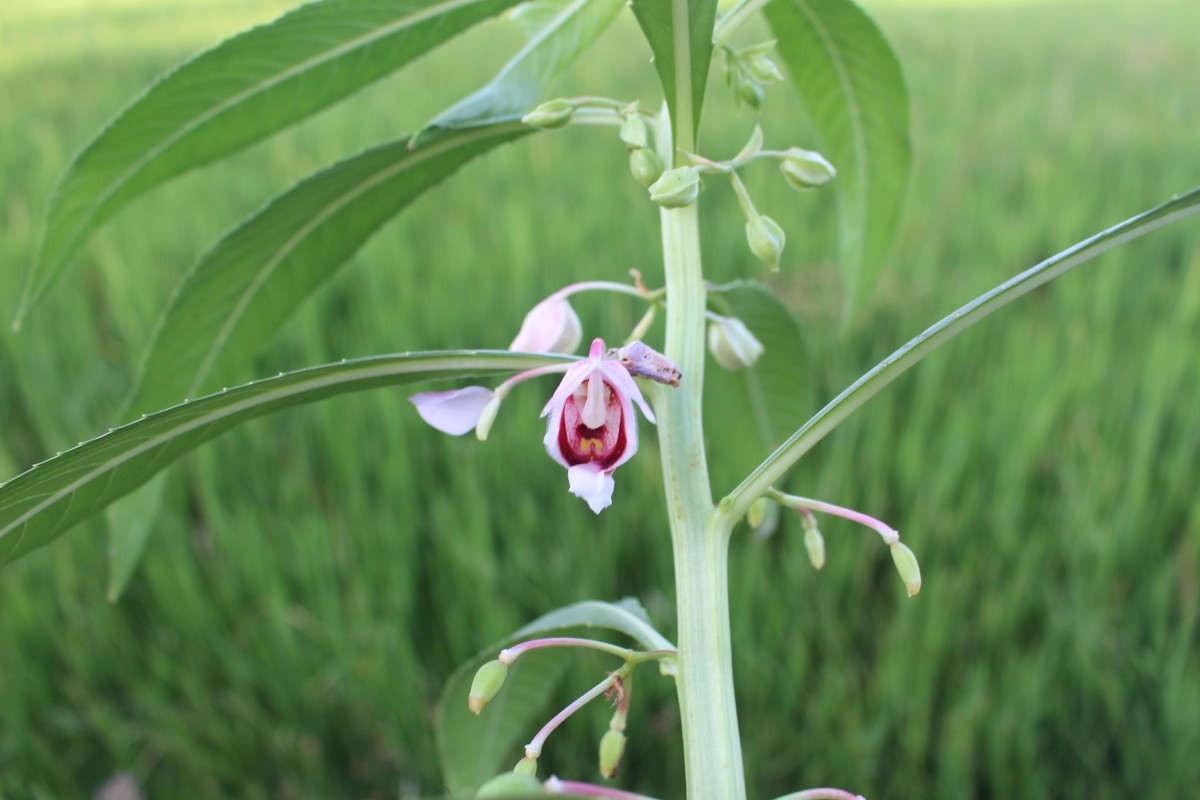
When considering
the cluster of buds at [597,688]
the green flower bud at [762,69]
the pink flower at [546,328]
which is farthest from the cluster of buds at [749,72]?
the cluster of buds at [597,688]

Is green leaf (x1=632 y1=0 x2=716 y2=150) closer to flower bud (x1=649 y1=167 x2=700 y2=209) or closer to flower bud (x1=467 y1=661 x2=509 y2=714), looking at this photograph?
flower bud (x1=649 y1=167 x2=700 y2=209)

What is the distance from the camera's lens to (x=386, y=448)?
4.65 feet

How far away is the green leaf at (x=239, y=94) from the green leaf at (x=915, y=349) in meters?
0.23

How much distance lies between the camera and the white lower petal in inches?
11.5

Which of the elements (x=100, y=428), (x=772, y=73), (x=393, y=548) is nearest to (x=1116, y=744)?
(x=393, y=548)

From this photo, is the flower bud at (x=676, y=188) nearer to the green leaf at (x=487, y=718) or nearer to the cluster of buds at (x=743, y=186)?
the cluster of buds at (x=743, y=186)

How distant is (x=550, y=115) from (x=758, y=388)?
0.91 feet

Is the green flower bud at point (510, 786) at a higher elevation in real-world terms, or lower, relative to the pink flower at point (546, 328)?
lower

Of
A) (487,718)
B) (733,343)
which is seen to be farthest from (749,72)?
(487,718)

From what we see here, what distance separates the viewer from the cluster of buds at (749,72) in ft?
1.34

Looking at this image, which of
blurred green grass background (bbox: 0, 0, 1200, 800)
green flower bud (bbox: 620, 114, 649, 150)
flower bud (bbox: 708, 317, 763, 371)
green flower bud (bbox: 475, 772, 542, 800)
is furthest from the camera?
blurred green grass background (bbox: 0, 0, 1200, 800)

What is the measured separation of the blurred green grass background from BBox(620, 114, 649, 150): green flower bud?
320mm

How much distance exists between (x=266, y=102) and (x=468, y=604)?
774mm

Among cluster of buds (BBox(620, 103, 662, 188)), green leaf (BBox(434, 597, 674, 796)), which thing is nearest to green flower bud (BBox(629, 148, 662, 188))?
cluster of buds (BBox(620, 103, 662, 188))
